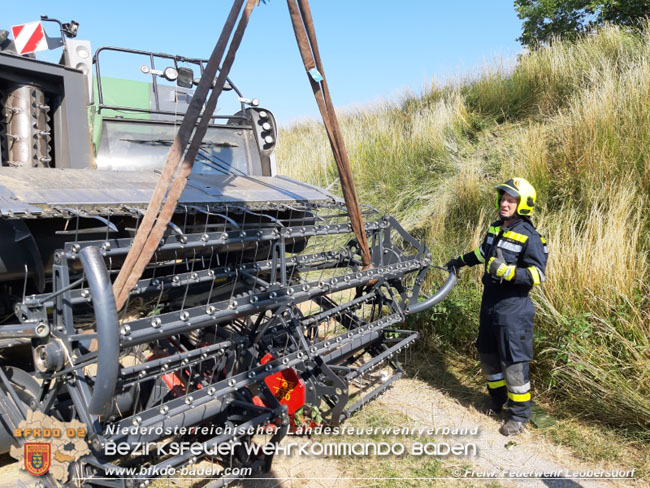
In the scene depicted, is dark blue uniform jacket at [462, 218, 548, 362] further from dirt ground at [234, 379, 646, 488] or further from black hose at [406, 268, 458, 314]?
dirt ground at [234, 379, 646, 488]

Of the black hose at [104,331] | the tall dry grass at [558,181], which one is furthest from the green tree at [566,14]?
the black hose at [104,331]

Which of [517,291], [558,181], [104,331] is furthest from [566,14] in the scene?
[104,331]

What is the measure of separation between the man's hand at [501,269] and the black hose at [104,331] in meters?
2.28

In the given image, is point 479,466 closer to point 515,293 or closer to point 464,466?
point 464,466

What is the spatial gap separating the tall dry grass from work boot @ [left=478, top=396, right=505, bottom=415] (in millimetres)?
346

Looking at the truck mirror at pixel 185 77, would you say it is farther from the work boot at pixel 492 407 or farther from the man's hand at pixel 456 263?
the work boot at pixel 492 407

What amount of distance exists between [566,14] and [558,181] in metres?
7.74

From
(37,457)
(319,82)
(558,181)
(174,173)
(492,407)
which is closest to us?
(174,173)

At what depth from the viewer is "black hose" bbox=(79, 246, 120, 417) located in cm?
170

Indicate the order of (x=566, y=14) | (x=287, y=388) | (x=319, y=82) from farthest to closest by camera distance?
(x=566, y=14) → (x=287, y=388) → (x=319, y=82)

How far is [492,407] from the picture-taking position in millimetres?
3453

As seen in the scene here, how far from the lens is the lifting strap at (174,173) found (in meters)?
1.89

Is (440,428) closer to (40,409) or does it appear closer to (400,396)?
(400,396)

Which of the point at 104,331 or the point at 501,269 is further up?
the point at 104,331
